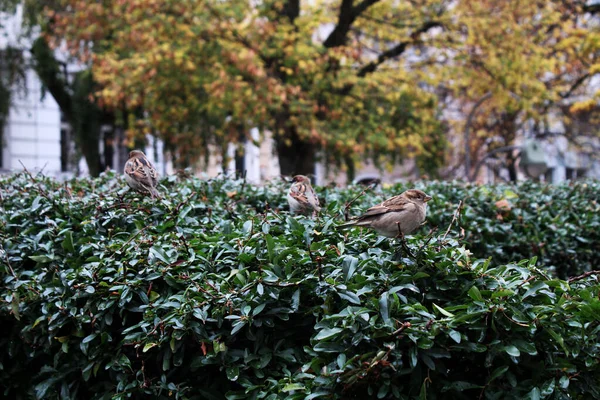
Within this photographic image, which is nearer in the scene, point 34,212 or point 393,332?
point 393,332

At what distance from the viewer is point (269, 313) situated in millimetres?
3217

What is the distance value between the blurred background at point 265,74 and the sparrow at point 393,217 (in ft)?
33.3

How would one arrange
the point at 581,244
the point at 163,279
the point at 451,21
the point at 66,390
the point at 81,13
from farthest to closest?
the point at 451,21
the point at 81,13
the point at 581,244
the point at 66,390
the point at 163,279

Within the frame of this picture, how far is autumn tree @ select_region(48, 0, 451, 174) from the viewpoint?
47.6 feet

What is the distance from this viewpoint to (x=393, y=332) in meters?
2.83

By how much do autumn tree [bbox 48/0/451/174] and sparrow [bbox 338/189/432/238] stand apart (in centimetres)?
1061

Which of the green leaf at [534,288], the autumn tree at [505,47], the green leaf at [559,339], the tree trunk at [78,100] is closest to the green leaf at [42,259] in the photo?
the green leaf at [534,288]

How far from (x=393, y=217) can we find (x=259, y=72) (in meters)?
10.9

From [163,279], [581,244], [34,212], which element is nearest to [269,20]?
[581,244]

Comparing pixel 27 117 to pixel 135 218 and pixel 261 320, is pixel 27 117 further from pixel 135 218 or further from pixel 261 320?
pixel 261 320

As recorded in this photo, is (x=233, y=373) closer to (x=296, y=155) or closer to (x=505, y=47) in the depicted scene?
(x=296, y=155)

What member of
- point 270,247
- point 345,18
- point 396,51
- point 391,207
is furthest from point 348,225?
point 396,51

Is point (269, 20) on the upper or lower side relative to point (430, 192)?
upper

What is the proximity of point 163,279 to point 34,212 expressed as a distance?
166 centimetres
